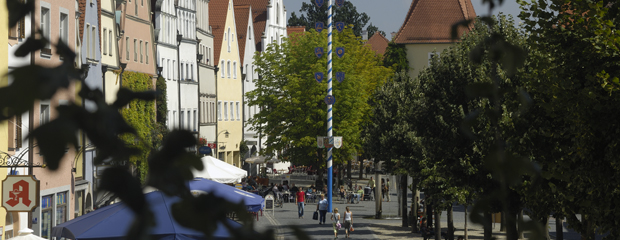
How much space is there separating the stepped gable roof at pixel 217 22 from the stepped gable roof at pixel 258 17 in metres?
10.2

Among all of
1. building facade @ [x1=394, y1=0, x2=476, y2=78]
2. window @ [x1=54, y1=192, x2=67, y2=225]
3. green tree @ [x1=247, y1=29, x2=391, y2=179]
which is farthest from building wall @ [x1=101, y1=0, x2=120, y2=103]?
building facade @ [x1=394, y1=0, x2=476, y2=78]

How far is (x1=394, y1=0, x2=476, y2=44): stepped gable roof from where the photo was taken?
225 ft

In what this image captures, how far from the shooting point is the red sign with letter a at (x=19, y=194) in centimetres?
1703

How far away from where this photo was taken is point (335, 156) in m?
46.8

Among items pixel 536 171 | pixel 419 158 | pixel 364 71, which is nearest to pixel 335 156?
pixel 364 71

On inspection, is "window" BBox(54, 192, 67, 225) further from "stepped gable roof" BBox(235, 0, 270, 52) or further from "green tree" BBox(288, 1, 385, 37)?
"green tree" BBox(288, 1, 385, 37)

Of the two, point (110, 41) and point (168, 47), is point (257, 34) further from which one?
point (110, 41)

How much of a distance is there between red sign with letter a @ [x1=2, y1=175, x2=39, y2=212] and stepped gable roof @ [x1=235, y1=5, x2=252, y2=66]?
164 feet

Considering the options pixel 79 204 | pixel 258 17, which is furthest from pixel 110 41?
pixel 258 17

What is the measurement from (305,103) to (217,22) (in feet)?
59.4

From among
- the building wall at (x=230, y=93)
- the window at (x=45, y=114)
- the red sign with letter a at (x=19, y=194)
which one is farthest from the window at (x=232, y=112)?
the window at (x=45, y=114)

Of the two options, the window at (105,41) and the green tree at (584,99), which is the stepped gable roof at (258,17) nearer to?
the window at (105,41)

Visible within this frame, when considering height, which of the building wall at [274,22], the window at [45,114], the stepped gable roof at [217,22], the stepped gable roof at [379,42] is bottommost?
the window at [45,114]

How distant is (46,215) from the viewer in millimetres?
23406
